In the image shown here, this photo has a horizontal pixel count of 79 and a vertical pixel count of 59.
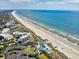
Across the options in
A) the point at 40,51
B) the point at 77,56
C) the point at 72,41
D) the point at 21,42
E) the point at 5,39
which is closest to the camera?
the point at 40,51

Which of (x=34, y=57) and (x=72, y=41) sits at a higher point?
(x=34, y=57)

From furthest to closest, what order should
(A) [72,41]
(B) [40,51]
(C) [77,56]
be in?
(A) [72,41], (C) [77,56], (B) [40,51]

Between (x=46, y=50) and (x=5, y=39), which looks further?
(x=5, y=39)

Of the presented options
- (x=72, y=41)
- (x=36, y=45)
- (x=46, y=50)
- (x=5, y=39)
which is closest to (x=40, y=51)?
(x=46, y=50)

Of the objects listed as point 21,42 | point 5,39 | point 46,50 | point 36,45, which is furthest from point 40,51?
point 5,39

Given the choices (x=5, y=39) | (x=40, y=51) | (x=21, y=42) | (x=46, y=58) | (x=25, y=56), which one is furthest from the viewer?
(x=5, y=39)

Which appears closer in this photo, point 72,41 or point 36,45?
point 36,45

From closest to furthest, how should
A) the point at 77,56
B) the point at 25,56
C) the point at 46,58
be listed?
the point at 25,56 < the point at 46,58 < the point at 77,56

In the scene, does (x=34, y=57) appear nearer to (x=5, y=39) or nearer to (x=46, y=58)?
(x=46, y=58)

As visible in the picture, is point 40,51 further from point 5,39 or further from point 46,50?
point 5,39
